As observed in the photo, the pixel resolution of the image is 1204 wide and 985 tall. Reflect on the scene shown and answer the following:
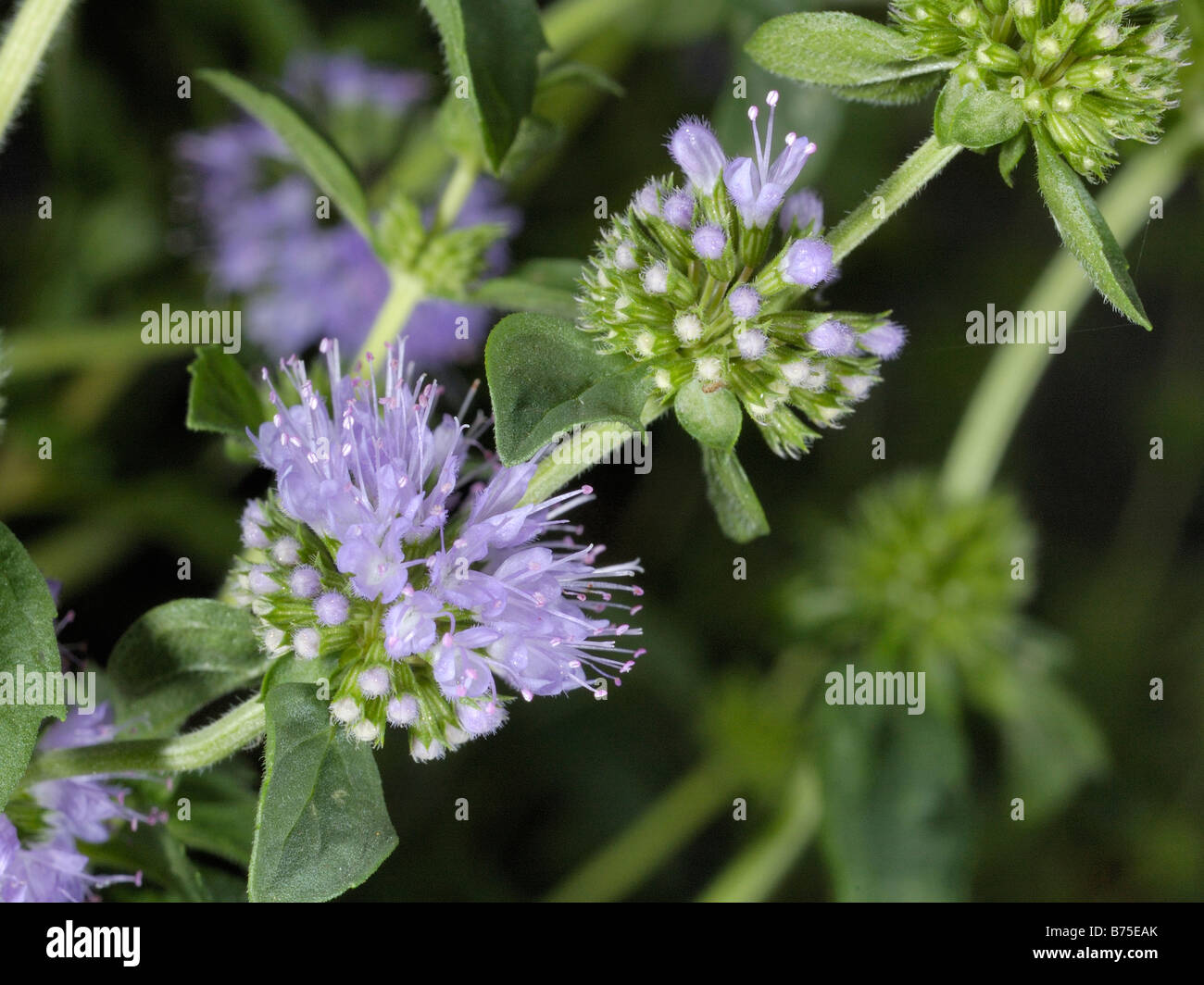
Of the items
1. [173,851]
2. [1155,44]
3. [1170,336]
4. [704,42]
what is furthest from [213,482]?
[1170,336]

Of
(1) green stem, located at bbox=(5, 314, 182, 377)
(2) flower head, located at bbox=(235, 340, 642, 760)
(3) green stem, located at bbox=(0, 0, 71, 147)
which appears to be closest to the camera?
(2) flower head, located at bbox=(235, 340, 642, 760)

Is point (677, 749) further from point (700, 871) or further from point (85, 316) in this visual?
point (85, 316)

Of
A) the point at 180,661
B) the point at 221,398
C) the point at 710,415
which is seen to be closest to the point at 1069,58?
the point at 710,415

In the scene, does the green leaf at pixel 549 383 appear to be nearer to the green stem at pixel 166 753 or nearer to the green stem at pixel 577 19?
the green stem at pixel 166 753

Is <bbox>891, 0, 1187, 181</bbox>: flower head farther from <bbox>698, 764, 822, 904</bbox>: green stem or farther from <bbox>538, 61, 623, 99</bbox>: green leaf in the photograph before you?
<bbox>698, 764, 822, 904</bbox>: green stem

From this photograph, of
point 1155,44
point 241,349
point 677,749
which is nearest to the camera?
point 1155,44

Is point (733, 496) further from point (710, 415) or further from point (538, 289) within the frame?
point (538, 289)

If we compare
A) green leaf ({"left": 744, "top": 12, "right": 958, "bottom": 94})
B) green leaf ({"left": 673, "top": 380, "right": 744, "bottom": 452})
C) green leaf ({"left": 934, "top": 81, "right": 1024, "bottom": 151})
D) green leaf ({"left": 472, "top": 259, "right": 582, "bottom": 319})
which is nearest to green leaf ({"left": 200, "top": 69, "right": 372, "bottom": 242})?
green leaf ({"left": 472, "top": 259, "right": 582, "bottom": 319})
